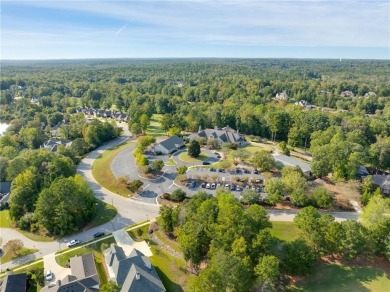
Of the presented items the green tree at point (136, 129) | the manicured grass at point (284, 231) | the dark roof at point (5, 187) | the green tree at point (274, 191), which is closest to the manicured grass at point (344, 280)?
the manicured grass at point (284, 231)

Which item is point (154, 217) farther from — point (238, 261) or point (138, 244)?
point (238, 261)

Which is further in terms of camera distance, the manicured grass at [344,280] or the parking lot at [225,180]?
the parking lot at [225,180]

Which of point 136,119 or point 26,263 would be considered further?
point 136,119

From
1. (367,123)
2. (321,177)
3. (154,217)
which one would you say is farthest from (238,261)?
(367,123)

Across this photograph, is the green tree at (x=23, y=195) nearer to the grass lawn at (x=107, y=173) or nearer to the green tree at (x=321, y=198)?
the grass lawn at (x=107, y=173)

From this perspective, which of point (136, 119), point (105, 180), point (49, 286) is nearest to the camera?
point (49, 286)

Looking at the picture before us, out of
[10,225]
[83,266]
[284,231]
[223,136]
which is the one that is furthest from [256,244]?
[223,136]

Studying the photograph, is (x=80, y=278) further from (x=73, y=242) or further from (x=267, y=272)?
(x=267, y=272)
